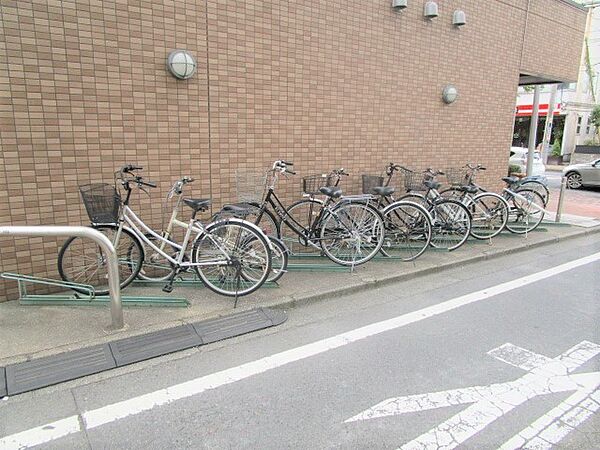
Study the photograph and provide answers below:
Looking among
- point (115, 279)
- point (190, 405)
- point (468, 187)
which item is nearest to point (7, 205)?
point (115, 279)

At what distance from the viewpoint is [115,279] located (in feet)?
11.6

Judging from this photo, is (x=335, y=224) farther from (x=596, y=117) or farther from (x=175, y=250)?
(x=596, y=117)

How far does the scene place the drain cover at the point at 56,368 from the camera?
3.06 meters

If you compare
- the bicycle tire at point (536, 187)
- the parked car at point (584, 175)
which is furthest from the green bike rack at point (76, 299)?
the parked car at point (584, 175)

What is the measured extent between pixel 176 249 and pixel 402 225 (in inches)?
129

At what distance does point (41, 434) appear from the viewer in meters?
2.59

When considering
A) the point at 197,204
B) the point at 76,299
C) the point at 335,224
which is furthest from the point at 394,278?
the point at 76,299

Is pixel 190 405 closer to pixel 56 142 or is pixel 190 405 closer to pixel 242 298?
pixel 242 298

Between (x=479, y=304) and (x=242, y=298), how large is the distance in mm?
2570

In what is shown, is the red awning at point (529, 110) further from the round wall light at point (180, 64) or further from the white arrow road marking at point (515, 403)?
Answer: the white arrow road marking at point (515, 403)

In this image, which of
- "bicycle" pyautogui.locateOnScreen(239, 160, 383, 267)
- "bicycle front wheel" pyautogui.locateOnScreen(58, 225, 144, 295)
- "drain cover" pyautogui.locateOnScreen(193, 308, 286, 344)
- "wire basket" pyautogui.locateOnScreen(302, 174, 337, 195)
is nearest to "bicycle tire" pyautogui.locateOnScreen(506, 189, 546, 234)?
"bicycle" pyautogui.locateOnScreen(239, 160, 383, 267)

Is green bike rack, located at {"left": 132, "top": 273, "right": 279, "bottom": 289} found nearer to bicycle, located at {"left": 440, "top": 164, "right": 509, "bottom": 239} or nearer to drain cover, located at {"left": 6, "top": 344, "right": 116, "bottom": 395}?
drain cover, located at {"left": 6, "top": 344, "right": 116, "bottom": 395}

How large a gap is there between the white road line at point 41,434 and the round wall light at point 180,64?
137 inches

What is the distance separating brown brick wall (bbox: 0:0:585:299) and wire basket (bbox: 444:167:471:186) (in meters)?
0.33
